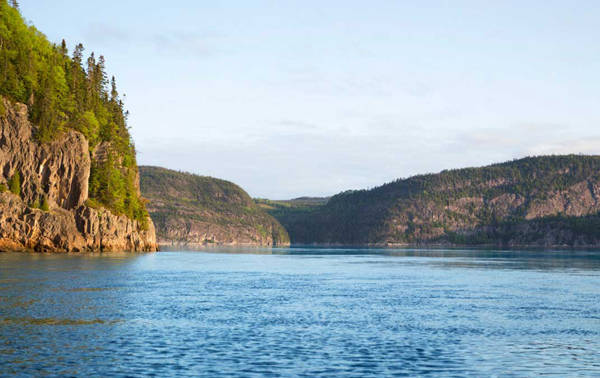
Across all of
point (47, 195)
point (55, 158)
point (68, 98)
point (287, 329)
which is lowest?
point (287, 329)

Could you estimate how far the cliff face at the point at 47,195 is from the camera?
365 ft

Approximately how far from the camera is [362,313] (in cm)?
4669

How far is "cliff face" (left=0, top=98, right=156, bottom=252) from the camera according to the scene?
111m

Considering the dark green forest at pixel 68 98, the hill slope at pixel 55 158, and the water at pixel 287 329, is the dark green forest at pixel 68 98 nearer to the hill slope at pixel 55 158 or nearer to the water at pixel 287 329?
the hill slope at pixel 55 158

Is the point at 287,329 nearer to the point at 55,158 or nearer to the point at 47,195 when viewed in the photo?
the point at 47,195

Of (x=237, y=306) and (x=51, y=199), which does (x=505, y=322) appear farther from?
(x=51, y=199)

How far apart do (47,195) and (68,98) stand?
28.8 meters

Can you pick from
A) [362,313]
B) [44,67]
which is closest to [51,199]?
[44,67]

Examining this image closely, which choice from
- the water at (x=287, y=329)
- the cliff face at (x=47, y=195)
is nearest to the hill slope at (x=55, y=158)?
the cliff face at (x=47, y=195)

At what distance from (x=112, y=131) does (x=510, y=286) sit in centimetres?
11329

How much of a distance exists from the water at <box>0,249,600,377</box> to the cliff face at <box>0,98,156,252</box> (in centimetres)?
4647

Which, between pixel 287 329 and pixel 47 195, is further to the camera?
pixel 47 195

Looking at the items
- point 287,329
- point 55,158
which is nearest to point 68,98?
point 55,158

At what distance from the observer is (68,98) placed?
457ft
